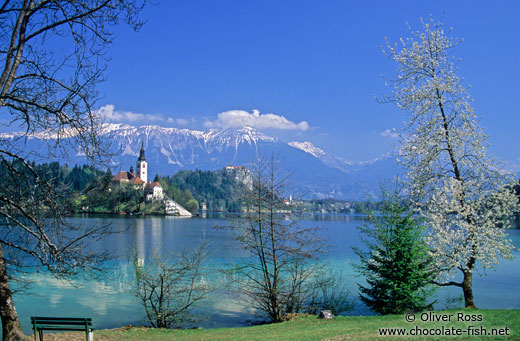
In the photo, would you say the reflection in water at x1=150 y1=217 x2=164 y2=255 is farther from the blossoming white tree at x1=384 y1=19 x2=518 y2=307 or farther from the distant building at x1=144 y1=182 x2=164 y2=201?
the distant building at x1=144 y1=182 x2=164 y2=201

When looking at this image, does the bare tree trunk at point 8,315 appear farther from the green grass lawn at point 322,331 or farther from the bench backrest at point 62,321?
the green grass lawn at point 322,331

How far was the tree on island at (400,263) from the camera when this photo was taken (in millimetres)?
14227

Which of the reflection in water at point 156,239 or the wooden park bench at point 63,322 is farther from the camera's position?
the reflection in water at point 156,239

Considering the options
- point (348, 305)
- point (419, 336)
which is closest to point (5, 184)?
point (419, 336)

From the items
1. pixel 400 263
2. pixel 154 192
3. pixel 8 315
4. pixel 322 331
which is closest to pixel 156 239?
pixel 400 263

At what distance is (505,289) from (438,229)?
11.5m

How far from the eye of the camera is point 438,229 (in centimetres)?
1363

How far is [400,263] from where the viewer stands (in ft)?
46.9

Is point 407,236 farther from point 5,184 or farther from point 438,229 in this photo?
point 5,184

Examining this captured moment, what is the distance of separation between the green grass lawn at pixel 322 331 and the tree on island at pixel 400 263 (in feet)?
6.90

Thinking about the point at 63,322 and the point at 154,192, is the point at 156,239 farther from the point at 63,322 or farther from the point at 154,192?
the point at 154,192

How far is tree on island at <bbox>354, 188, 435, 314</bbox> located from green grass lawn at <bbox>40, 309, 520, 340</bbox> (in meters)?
2.10

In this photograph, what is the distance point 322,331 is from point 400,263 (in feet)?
16.4

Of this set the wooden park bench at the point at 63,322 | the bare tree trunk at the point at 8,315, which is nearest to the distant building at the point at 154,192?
the wooden park bench at the point at 63,322
